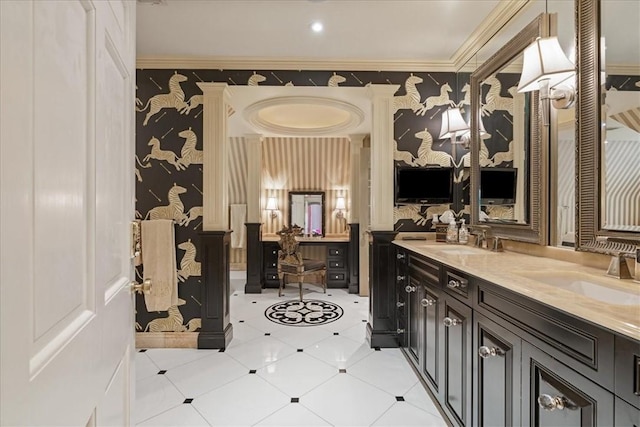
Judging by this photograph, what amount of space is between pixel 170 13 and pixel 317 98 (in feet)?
5.26

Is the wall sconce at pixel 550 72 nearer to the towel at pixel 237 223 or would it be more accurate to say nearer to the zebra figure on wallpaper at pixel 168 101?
A: the zebra figure on wallpaper at pixel 168 101

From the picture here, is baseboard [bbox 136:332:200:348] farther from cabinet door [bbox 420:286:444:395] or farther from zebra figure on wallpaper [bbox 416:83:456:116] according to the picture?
Answer: zebra figure on wallpaper [bbox 416:83:456:116]

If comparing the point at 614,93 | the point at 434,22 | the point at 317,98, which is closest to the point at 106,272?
the point at 614,93

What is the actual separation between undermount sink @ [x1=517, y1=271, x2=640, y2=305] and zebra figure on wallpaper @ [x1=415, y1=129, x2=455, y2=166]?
5.72 feet

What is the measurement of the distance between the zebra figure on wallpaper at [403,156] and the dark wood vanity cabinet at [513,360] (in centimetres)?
120

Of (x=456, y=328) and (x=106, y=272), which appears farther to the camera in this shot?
(x=456, y=328)

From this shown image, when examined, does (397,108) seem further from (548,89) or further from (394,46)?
(548,89)

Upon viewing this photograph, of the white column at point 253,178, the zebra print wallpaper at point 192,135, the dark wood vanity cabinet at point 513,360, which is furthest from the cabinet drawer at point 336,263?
the dark wood vanity cabinet at point 513,360

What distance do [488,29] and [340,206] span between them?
3848 millimetres

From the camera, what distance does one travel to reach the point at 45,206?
1.54ft

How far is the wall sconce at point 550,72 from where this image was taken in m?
1.73

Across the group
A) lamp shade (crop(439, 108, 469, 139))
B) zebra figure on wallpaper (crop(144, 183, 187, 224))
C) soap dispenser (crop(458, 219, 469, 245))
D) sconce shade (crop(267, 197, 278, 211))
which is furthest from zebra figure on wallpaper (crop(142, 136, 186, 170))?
sconce shade (crop(267, 197, 278, 211))

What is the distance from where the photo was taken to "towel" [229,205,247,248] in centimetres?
633

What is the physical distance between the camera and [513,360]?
1.26 m
